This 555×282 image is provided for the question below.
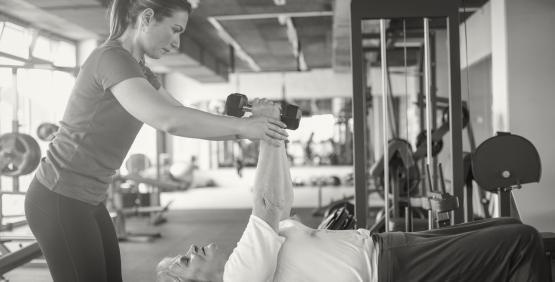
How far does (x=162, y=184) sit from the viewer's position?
5262 millimetres

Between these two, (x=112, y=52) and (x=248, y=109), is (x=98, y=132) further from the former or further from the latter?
(x=248, y=109)

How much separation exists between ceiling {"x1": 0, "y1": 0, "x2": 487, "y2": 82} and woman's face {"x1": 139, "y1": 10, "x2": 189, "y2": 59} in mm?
2148

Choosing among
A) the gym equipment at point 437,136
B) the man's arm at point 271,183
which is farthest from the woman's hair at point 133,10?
the gym equipment at point 437,136

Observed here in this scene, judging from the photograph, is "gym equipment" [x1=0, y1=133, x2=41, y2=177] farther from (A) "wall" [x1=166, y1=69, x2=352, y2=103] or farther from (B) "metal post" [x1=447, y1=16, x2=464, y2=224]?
(A) "wall" [x1=166, y1=69, x2=352, y2=103]

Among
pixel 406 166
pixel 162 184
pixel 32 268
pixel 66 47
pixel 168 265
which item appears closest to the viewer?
pixel 168 265

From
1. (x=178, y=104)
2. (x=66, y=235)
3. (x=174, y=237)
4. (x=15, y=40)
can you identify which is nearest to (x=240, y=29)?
(x=15, y=40)

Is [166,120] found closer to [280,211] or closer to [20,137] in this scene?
[280,211]

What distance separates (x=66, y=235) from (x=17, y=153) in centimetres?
301

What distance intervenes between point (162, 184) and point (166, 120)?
4.35 meters

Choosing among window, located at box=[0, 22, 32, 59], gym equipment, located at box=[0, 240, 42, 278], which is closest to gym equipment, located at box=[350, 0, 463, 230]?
gym equipment, located at box=[0, 240, 42, 278]

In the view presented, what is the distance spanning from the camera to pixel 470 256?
1.45m

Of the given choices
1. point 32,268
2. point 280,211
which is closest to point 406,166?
point 280,211

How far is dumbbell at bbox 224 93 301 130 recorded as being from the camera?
4.32ft

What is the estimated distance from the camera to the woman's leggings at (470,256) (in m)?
1.41
